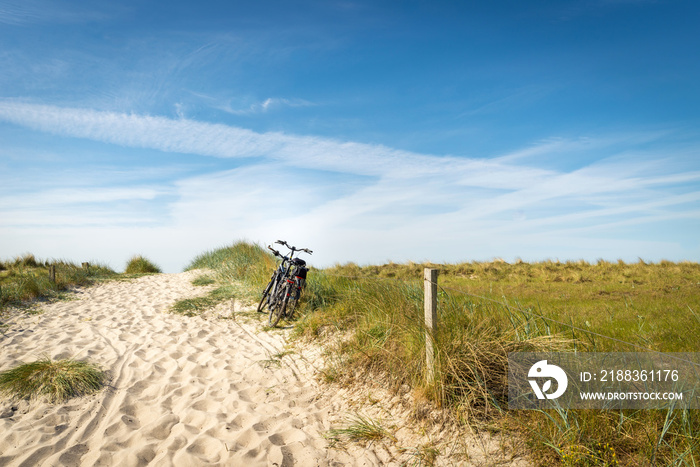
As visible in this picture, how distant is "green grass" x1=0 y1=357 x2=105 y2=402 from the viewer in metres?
4.66

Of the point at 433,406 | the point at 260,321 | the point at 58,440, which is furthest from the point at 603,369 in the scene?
the point at 260,321

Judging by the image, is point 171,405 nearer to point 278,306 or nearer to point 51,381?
point 51,381

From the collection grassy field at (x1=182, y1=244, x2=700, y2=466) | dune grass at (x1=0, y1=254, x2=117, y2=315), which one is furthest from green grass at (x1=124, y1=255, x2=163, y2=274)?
grassy field at (x1=182, y1=244, x2=700, y2=466)

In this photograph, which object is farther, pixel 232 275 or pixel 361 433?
pixel 232 275

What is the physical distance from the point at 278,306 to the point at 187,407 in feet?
11.2

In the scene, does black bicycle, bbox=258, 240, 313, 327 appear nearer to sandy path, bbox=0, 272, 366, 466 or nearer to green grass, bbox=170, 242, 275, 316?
sandy path, bbox=0, 272, 366, 466

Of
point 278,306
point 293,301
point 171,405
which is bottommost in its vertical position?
point 171,405

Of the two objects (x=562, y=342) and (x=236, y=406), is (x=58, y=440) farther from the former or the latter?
(x=562, y=342)

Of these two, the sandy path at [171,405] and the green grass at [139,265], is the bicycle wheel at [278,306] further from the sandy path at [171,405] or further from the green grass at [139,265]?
the green grass at [139,265]

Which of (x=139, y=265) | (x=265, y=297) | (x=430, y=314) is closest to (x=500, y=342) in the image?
(x=430, y=314)

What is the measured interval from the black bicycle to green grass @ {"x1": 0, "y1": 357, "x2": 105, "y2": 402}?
3.10 metres

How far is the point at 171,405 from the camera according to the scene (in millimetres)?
4652

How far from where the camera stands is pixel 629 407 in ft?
10.9

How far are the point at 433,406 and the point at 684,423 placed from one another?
1.94 metres
